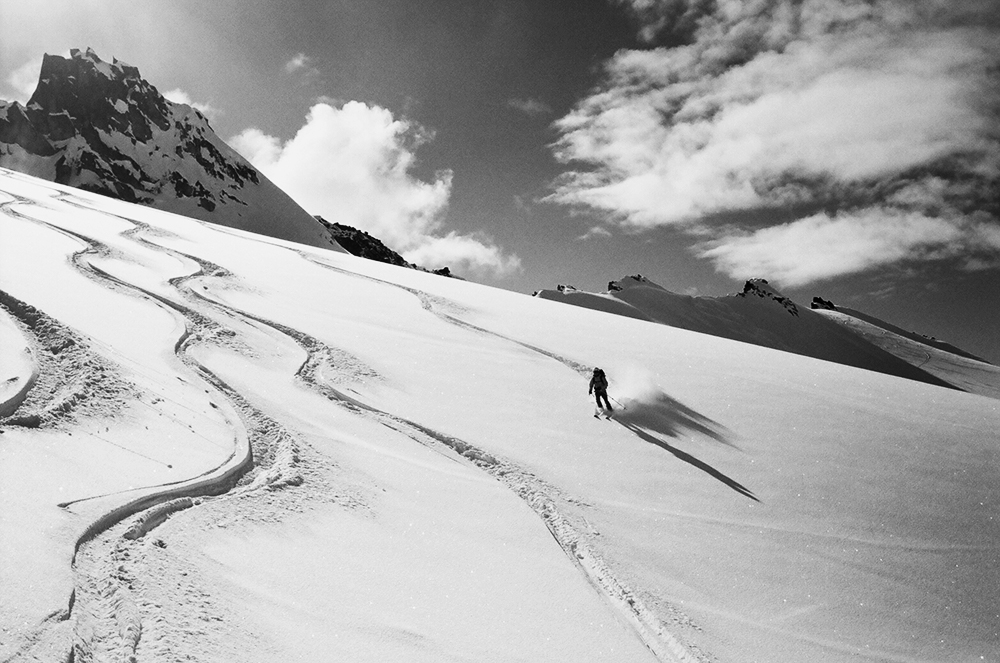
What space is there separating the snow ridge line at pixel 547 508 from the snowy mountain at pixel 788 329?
9913 centimetres

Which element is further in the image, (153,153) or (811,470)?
(153,153)

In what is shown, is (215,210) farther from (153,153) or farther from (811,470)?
(811,470)

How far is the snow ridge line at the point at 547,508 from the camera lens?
21.2ft

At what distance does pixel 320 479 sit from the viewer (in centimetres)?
812

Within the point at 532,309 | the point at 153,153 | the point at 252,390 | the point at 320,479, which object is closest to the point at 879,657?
the point at 320,479

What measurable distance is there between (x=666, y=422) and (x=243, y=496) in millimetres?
8583

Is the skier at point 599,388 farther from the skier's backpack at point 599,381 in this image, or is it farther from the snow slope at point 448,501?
the snow slope at point 448,501

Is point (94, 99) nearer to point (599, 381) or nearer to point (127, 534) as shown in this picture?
point (599, 381)

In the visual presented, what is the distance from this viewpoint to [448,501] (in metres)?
8.38

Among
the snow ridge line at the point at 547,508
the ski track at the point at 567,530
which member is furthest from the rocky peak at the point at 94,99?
the ski track at the point at 567,530

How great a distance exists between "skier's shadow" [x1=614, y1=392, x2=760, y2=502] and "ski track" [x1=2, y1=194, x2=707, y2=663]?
7.86 feet

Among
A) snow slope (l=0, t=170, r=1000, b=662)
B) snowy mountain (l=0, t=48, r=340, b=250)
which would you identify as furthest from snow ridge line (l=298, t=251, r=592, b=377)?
snowy mountain (l=0, t=48, r=340, b=250)

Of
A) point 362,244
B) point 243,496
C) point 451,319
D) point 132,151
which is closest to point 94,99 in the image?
point 132,151

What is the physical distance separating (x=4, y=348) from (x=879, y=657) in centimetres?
1382
